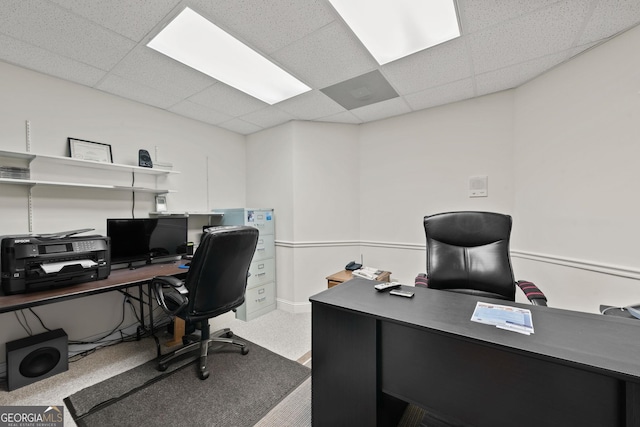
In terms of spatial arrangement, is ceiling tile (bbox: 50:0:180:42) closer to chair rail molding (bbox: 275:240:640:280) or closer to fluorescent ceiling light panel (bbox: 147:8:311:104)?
fluorescent ceiling light panel (bbox: 147:8:311:104)

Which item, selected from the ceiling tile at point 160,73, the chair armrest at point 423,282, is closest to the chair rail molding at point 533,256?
Result: the chair armrest at point 423,282

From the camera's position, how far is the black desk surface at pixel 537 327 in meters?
0.85

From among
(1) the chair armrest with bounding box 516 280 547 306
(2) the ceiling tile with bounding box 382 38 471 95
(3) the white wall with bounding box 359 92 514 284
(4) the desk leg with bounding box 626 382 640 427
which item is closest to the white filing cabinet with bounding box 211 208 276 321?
(3) the white wall with bounding box 359 92 514 284

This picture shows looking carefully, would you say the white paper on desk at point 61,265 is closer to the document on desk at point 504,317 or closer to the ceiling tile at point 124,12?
the ceiling tile at point 124,12

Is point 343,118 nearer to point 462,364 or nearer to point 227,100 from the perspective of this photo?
point 227,100

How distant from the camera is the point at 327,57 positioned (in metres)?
2.07

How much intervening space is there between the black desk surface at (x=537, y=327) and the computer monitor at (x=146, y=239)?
2.19 meters

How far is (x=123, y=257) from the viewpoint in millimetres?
2498

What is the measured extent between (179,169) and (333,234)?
2189 millimetres

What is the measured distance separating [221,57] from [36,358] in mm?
2810

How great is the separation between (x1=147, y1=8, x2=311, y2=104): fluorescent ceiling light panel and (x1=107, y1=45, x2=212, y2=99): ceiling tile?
0.09m

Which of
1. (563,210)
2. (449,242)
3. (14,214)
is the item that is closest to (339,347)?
(449,242)

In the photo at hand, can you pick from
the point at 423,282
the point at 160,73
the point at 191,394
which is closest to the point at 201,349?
the point at 191,394

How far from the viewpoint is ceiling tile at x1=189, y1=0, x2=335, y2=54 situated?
1.54 metres
